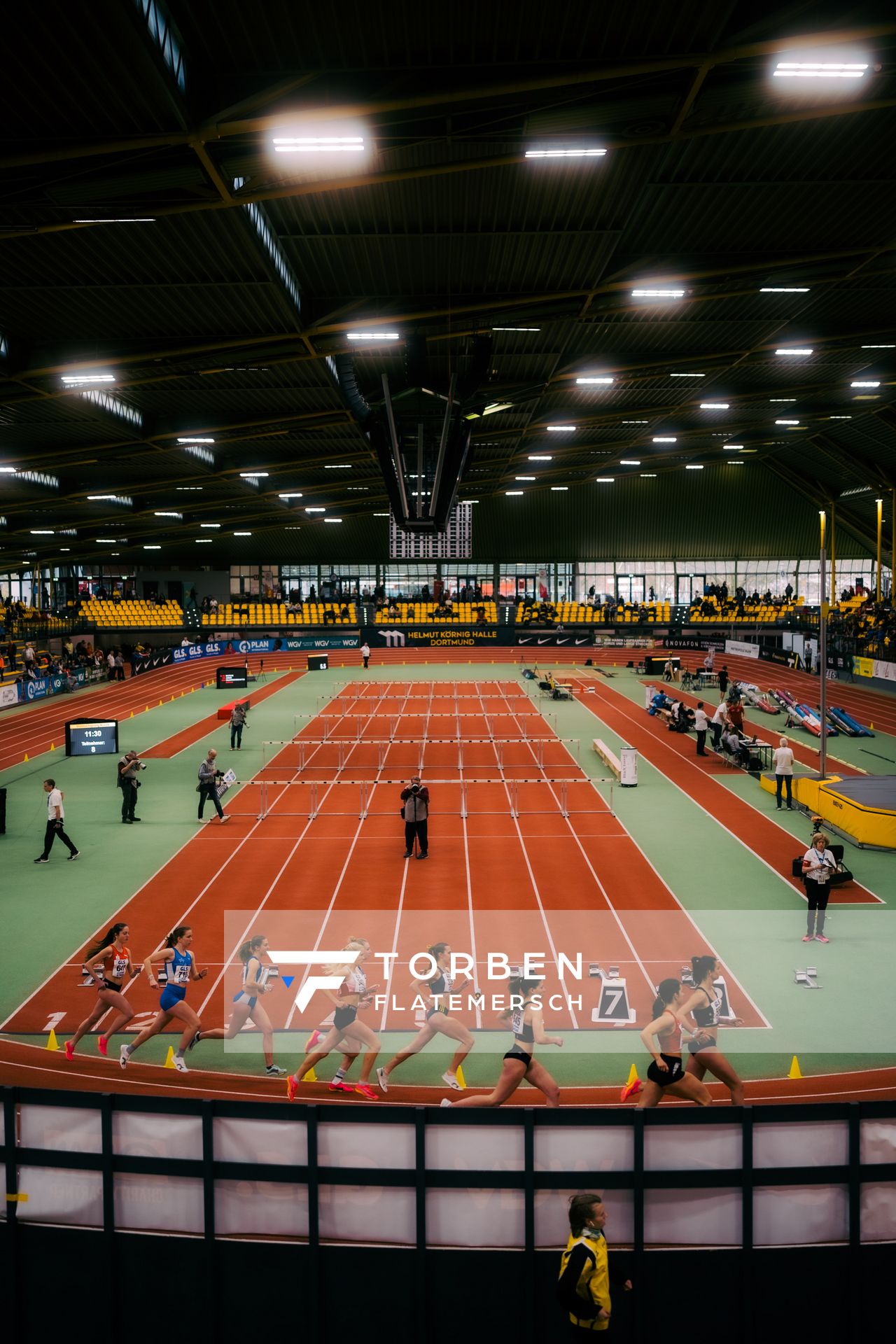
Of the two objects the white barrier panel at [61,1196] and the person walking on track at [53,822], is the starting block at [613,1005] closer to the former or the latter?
the white barrier panel at [61,1196]

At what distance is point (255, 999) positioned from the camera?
28.5ft

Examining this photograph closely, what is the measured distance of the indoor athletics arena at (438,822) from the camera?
5.90 m

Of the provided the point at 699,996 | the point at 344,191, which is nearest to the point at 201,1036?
the point at 699,996

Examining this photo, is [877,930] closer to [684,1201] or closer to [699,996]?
[699,996]

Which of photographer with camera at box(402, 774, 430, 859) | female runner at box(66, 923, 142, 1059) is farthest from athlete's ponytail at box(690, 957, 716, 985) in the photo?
photographer with camera at box(402, 774, 430, 859)

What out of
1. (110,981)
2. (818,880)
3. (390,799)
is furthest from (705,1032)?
(390,799)

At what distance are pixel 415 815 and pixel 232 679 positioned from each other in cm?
→ 3001

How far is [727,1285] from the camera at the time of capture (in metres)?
5.91

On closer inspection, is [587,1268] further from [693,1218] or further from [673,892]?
[673,892]

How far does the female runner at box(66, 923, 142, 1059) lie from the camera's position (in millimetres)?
9141

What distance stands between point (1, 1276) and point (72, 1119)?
4.13ft

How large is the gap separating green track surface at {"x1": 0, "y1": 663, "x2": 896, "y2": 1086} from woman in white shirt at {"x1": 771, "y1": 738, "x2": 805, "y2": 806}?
1.69 feet

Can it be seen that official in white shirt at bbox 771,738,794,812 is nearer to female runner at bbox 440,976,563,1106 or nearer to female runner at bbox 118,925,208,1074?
female runner at bbox 440,976,563,1106

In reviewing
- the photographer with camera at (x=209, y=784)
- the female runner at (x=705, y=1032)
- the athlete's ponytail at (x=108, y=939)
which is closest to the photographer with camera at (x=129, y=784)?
the photographer with camera at (x=209, y=784)
